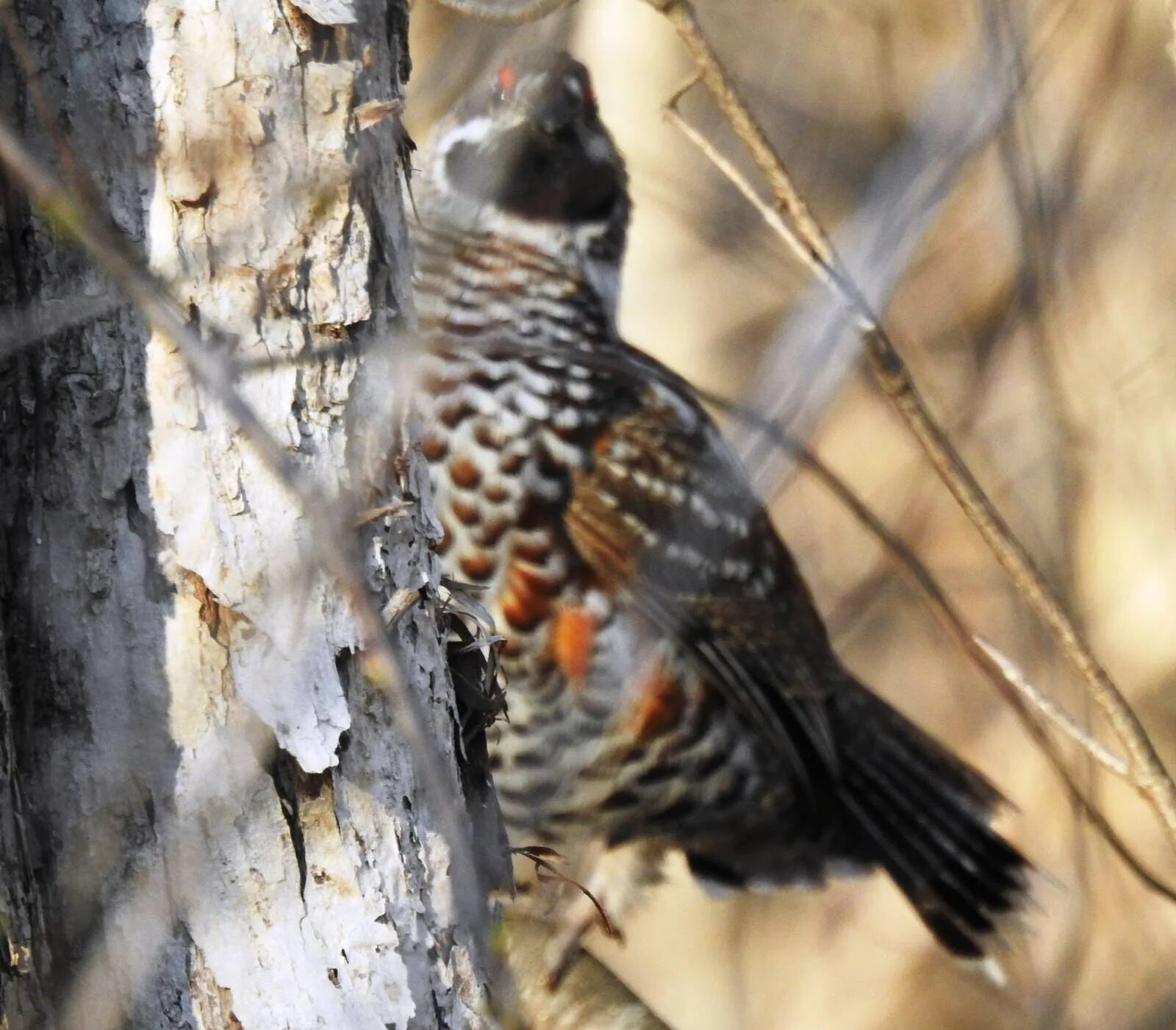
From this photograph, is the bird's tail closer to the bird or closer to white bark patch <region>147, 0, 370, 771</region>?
the bird

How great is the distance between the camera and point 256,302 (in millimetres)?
1140

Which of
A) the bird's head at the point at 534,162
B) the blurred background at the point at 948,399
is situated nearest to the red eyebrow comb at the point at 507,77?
the bird's head at the point at 534,162

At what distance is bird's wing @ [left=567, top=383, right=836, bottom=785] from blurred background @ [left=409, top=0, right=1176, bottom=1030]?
0.52 metres

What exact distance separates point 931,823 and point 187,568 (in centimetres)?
193

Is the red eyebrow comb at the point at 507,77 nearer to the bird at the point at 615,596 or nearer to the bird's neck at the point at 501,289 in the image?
the bird at the point at 615,596

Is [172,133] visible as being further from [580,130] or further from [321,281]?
[580,130]

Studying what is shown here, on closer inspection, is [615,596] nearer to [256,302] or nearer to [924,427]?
[924,427]

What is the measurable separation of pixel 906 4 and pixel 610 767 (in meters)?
2.25

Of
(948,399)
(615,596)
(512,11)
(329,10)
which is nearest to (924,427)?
(512,11)

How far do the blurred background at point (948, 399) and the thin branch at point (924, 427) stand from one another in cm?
136

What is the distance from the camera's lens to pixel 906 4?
367 cm

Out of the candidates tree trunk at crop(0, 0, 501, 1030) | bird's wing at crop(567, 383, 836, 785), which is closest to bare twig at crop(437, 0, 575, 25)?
tree trunk at crop(0, 0, 501, 1030)

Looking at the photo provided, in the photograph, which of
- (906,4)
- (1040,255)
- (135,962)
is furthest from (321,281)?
(906,4)

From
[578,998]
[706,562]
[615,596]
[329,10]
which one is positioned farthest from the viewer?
[706,562]
